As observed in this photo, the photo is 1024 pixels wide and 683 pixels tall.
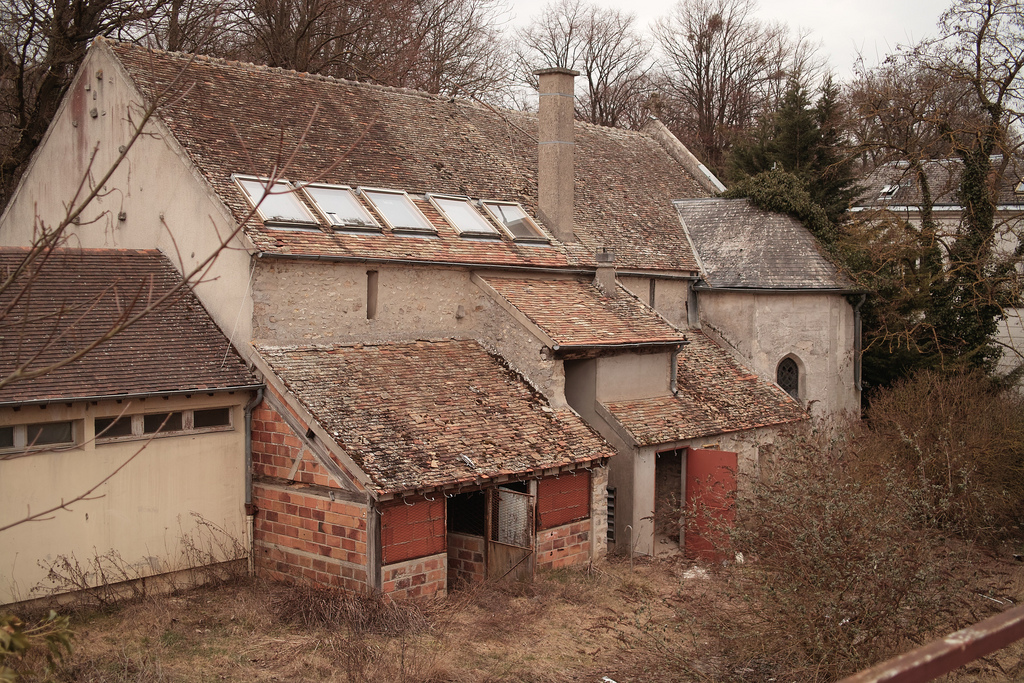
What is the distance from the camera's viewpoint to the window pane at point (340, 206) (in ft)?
53.4

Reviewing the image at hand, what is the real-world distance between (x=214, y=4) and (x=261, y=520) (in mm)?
14056

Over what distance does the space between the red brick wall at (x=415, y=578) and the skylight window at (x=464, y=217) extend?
22.5 feet

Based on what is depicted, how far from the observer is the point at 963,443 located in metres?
16.1

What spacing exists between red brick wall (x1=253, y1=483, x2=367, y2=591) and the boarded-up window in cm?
321

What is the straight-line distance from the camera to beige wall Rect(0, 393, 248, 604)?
12.3 m

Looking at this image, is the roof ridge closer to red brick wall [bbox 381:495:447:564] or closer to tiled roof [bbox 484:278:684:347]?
tiled roof [bbox 484:278:684:347]

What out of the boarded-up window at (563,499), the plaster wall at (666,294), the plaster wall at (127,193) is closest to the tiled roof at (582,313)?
the plaster wall at (666,294)

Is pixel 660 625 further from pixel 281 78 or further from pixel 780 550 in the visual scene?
pixel 281 78

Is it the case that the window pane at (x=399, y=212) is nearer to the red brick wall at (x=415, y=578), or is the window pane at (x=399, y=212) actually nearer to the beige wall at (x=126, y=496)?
the beige wall at (x=126, y=496)

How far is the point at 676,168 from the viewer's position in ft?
90.1

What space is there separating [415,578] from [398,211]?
7.17m

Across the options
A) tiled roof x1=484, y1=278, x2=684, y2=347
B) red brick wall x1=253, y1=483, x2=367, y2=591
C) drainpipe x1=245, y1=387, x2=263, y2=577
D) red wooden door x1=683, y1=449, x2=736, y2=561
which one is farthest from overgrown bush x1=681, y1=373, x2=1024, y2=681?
drainpipe x1=245, y1=387, x2=263, y2=577

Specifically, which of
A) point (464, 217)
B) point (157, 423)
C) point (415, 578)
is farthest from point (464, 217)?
point (415, 578)

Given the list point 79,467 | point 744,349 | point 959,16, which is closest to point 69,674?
point 79,467
